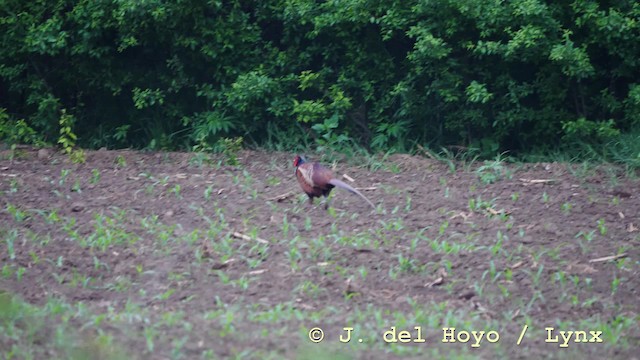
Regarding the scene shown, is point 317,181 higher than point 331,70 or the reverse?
the reverse

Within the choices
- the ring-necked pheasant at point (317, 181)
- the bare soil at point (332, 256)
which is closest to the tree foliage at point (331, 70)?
the bare soil at point (332, 256)

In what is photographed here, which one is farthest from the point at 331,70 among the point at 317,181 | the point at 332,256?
the point at 332,256

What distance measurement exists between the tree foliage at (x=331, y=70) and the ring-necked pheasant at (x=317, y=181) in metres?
2.55

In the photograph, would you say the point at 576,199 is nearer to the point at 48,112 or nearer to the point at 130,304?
the point at 130,304

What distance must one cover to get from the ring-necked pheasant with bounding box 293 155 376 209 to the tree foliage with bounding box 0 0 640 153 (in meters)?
2.55

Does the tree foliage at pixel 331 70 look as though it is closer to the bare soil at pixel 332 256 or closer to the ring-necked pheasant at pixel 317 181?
the bare soil at pixel 332 256

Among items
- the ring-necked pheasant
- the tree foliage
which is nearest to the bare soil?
the ring-necked pheasant

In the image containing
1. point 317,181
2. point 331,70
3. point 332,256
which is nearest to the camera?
point 332,256

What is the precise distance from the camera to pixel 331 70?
11.0 meters

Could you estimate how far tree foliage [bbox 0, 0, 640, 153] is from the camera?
1001 cm

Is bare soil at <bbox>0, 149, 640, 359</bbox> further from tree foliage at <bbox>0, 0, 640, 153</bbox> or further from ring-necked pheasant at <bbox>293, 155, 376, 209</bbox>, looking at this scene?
tree foliage at <bbox>0, 0, 640, 153</bbox>

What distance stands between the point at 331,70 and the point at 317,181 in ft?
11.6

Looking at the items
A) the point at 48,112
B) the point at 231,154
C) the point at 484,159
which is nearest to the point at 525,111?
the point at 484,159

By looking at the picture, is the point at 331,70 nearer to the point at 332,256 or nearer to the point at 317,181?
the point at 317,181
